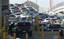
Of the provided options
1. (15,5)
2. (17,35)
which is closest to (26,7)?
(15,5)

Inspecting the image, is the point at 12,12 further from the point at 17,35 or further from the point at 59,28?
the point at 59,28

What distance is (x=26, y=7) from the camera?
7172 mm

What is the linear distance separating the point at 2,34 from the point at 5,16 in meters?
0.47

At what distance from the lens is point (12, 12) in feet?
Answer: 23.5

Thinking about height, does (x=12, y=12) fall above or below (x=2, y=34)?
above

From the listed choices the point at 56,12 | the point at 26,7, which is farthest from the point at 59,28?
the point at 26,7

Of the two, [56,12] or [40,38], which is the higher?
[56,12]

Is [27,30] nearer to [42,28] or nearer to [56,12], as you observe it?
[42,28]

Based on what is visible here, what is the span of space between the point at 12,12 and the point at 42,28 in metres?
0.85

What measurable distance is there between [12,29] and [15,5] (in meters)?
0.61

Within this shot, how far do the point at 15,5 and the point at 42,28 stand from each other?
890 millimetres

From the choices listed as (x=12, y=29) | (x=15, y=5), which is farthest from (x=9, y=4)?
(x=12, y=29)

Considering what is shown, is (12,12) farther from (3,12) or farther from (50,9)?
(50,9)

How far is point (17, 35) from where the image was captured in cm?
718
